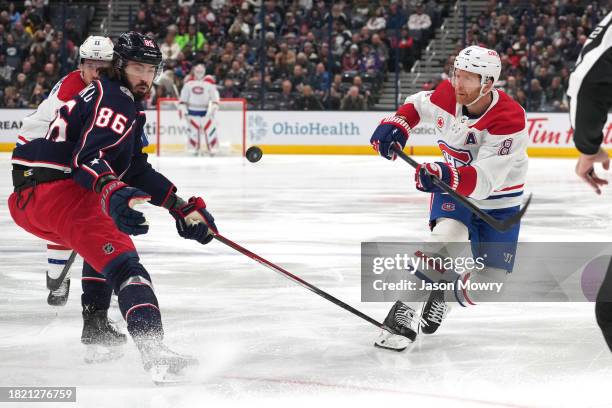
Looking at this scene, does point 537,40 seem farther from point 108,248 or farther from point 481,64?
point 108,248

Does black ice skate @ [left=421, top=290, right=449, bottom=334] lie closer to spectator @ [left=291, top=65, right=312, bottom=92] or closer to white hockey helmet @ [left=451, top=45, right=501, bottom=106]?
white hockey helmet @ [left=451, top=45, right=501, bottom=106]

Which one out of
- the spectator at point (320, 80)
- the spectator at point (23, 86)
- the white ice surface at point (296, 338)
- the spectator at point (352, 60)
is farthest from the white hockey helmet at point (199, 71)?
the white ice surface at point (296, 338)

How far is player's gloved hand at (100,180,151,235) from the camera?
2691 mm

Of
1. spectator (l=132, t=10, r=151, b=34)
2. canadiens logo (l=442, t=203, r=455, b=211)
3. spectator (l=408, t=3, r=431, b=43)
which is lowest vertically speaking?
spectator (l=132, t=10, r=151, b=34)

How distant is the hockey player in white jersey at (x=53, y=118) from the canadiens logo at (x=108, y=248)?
4.10 feet

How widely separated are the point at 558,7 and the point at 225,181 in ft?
24.8

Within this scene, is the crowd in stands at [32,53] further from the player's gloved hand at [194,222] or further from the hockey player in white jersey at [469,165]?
the player's gloved hand at [194,222]

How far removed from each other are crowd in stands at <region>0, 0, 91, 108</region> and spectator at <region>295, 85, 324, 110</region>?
3673mm

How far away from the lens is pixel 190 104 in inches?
555

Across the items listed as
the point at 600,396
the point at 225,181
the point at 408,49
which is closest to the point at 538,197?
the point at 225,181

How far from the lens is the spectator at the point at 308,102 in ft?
47.4

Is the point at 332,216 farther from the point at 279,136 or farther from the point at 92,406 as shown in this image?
the point at 279,136

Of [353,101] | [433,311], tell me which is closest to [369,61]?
[353,101]


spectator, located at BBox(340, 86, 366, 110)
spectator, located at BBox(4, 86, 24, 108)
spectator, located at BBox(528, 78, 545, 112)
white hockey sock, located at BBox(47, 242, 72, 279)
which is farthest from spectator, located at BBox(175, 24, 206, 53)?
white hockey sock, located at BBox(47, 242, 72, 279)
